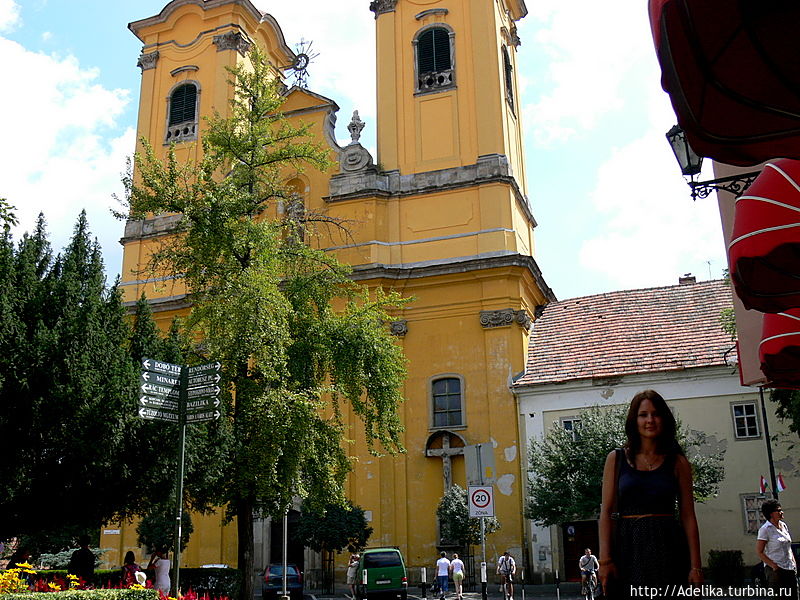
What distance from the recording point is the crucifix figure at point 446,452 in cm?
2577

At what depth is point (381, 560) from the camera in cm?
2161

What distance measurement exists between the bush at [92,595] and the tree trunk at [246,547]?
5.05 m

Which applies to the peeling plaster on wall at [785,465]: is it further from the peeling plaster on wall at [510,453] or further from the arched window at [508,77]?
the arched window at [508,77]

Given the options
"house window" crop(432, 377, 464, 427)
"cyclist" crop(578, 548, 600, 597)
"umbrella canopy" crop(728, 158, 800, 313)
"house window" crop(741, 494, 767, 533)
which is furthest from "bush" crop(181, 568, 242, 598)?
"umbrella canopy" crop(728, 158, 800, 313)

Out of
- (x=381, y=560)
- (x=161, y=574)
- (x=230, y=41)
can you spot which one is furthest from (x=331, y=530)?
(x=230, y=41)

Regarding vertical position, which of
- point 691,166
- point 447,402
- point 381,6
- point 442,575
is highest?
point 381,6

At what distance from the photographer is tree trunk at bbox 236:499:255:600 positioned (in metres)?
16.8

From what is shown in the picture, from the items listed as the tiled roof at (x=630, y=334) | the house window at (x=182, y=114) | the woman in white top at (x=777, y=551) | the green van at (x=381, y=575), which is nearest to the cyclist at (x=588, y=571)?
the green van at (x=381, y=575)

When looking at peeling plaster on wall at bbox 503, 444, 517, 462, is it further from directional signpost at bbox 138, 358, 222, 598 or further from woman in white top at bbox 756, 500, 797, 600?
woman in white top at bbox 756, 500, 797, 600

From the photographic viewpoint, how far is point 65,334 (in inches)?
614

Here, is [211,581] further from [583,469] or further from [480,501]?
[583,469]

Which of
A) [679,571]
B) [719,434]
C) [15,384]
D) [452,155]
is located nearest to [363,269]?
[452,155]

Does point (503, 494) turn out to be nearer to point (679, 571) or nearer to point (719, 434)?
point (719, 434)

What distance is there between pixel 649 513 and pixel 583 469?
18.7 m
